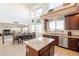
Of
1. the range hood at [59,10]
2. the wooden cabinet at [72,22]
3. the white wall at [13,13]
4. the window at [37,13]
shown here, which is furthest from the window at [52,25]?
the wooden cabinet at [72,22]

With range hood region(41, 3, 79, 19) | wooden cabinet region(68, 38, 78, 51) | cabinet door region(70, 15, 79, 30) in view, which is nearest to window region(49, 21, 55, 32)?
range hood region(41, 3, 79, 19)

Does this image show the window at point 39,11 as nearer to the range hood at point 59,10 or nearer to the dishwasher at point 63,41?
the range hood at point 59,10

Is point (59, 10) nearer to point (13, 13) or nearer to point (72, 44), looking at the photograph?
point (72, 44)

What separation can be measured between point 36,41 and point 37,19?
0.56 meters

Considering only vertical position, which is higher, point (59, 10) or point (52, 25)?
point (59, 10)

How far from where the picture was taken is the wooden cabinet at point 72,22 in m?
4.04

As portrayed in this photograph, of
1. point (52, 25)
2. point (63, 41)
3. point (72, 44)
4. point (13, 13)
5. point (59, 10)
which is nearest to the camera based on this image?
point (13, 13)

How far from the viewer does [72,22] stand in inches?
165

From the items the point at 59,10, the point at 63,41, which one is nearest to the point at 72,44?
the point at 63,41

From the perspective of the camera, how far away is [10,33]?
2297mm

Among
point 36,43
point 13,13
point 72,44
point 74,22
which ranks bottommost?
point 72,44

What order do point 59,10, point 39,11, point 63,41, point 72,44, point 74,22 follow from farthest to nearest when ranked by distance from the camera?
point 63,41, point 74,22, point 72,44, point 59,10, point 39,11

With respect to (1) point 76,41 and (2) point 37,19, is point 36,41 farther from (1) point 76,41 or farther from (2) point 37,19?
(1) point 76,41

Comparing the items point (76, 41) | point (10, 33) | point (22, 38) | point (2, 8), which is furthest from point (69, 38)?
point (2, 8)
